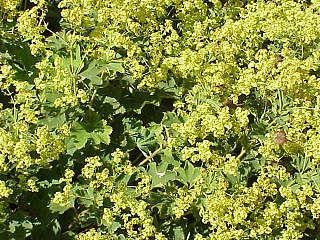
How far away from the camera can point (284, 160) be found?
396cm

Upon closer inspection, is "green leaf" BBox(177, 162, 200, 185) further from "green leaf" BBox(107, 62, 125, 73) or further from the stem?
"green leaf" BBox(107, 62, 125, 73)

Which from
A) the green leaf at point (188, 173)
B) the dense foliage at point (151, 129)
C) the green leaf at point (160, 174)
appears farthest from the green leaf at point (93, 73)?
the green leaf at point (188, 173)

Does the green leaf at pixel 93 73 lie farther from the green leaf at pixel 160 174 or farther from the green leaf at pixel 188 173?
the green leaf at pixel 188 173

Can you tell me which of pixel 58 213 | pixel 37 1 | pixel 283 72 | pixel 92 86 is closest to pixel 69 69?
pixel 92 86

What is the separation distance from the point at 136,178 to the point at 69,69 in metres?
0.80

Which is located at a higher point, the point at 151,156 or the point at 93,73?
the point at 93,73

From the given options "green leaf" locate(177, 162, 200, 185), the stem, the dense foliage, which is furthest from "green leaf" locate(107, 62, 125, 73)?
"green leaf" locate(177, 162, 200, 185)

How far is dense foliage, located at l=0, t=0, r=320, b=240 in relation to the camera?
3.32m

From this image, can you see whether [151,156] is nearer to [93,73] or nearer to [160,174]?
[160,174]

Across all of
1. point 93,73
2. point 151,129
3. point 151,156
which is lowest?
point 151,156

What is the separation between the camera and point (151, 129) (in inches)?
152

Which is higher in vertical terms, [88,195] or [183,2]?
[183,2]

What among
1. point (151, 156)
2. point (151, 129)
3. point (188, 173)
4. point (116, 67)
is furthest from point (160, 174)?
point (116, 67)

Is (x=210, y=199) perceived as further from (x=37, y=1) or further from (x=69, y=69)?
(x=37, y=1)
